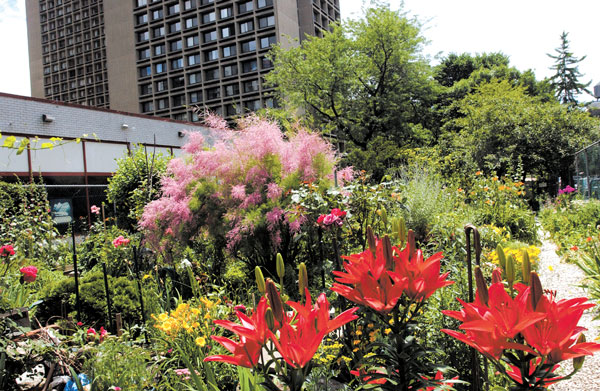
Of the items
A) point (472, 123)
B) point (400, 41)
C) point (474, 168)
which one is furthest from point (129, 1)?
point (474, 168)

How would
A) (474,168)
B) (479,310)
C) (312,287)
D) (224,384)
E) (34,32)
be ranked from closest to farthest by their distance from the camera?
(479,310)
(224,384)
(312,287)
(474,168)
(34,32)

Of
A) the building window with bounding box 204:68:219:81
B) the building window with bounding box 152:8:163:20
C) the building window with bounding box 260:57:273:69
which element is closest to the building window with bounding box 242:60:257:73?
the building window with bounding box 260:57:273:69

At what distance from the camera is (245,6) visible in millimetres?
34906

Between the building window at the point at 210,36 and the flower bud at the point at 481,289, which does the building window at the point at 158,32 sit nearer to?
the building window at the point at 210,36

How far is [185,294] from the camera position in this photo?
3.90m

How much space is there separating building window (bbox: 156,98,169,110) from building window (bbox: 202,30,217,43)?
7.11 m

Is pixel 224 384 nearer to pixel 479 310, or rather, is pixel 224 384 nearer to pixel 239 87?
Result: pixel 479 310

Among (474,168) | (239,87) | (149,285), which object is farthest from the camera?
(239,87)

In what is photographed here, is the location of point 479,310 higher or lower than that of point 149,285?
higher

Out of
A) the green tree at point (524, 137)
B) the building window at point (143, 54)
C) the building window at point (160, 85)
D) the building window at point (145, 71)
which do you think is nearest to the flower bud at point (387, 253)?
the green tree at point (524, 137)

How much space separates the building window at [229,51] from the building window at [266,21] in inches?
126

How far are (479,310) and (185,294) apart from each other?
11.7 feet

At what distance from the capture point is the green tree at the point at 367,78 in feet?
58.6

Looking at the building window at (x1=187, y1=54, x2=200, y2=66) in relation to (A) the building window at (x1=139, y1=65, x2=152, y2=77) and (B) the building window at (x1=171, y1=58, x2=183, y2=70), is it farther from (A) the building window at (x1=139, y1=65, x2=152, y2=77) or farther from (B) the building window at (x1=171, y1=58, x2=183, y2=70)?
(A) the building window at (x1=139, y1=65, x2=152, y2=77)
